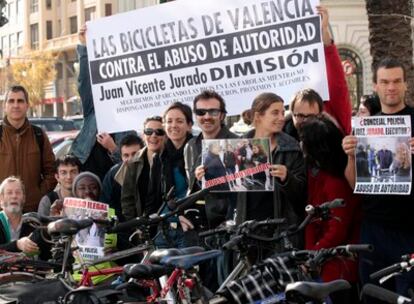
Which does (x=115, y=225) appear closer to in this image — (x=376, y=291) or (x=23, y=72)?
(x=376, y=291)

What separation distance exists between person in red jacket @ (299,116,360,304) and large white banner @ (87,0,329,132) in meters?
1.52

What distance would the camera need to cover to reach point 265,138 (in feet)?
18.9

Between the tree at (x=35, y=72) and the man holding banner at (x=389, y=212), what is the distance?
62620mm

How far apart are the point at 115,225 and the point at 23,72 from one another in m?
64.0

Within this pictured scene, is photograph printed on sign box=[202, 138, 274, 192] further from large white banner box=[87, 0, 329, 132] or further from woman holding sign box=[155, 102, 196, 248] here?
large white banner box=[87, 0, 329, 132]

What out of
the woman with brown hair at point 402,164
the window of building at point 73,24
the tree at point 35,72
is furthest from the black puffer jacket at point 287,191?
the window of building at point 73,24

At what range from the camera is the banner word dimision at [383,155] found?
5285mm

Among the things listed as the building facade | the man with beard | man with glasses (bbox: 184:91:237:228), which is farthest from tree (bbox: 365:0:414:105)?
the building facade

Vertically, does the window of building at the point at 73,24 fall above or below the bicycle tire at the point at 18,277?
above

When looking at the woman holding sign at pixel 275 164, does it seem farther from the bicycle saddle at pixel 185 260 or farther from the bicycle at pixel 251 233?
the bicycle saddle at pixel 185 260

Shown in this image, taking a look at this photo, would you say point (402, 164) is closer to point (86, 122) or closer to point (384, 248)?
point (384, 248)

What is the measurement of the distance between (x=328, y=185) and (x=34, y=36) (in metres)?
74.3

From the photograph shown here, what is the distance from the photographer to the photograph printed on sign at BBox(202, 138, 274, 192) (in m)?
5.77

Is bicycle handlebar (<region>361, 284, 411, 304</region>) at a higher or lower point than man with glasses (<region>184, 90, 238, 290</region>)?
lower
